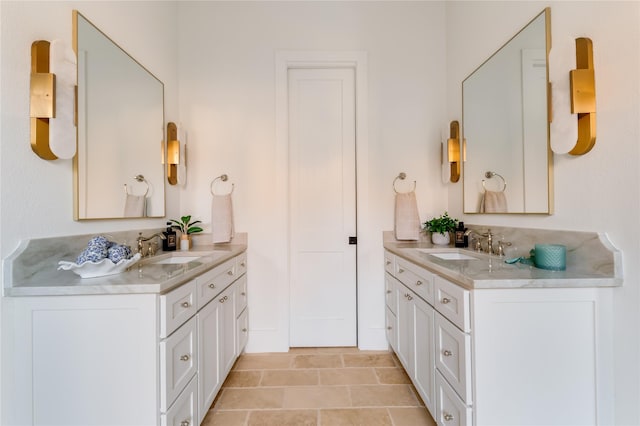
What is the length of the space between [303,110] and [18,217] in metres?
1.99

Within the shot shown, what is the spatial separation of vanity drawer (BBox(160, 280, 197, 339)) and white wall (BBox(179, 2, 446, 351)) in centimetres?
108

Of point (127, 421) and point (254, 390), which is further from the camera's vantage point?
point (254, 390)

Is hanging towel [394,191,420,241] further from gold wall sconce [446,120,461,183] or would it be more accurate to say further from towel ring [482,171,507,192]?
towel ring [482,171,507,192]

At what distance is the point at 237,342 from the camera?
2037 millimetres

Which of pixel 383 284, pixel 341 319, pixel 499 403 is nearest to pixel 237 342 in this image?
pixel 341 319

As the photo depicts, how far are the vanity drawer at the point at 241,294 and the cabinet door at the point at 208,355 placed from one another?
1.14 feet

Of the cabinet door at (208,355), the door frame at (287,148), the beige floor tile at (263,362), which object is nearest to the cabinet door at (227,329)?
the cabinet door at (208,355)

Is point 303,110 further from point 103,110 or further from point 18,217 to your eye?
point 18,217

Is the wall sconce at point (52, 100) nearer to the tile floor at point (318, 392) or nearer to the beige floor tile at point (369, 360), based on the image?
the tile floor at point (318, 392)

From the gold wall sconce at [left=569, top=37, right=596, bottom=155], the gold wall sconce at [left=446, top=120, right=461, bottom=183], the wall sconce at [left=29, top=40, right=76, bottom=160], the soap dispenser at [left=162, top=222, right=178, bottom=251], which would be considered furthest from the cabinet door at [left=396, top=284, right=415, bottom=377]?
the wall sconce at [left=29, top=40, right=76, bottom=160]

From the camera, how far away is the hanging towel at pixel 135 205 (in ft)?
5.65

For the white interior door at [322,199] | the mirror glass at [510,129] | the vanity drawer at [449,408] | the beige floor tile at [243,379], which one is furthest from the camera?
the white interior door at [322,199]

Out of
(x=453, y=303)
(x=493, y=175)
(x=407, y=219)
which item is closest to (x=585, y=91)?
(x=493, y=175)

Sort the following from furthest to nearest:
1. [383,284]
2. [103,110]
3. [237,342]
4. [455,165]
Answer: [383,284] < [455,165] < [237,342] < [103,110]
